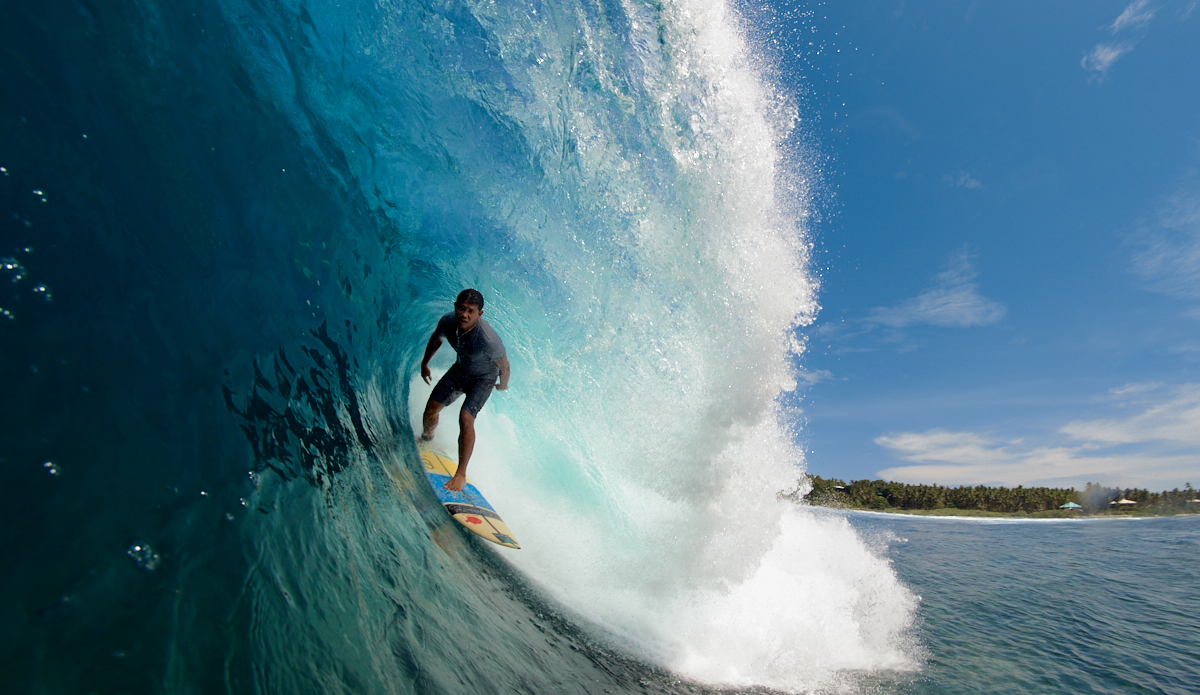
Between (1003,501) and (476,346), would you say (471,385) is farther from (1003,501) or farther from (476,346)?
(1003,501)

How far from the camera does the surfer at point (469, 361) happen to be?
4.51 meters

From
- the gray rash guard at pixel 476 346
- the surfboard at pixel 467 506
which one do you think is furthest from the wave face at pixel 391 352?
the gray rash guard at pixel 476 346

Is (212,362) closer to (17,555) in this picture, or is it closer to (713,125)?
(17,555)

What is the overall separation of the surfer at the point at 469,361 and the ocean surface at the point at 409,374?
600mm

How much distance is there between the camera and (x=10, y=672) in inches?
47.9

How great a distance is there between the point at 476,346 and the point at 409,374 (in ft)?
6.80

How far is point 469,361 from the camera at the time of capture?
15.7 feet

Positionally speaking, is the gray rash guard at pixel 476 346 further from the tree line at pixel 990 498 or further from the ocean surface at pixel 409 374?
the tree line at pixel 990 498

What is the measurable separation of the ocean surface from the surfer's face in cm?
96

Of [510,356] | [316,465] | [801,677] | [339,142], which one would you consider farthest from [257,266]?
[801,677]

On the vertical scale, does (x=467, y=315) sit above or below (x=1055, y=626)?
above

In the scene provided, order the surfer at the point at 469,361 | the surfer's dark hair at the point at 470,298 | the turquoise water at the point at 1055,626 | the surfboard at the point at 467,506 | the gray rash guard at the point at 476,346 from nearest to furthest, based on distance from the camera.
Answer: the surfer's dark hair at the point at 470,298, the surfer at the point at 469,361, the gray rash guard at the point at 476,346, the surfboard at the point at 467,506, the turquoise water at the point at 1055,626

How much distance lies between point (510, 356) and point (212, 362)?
4.60 m

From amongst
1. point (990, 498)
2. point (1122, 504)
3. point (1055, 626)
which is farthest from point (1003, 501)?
point (1055, 626)
